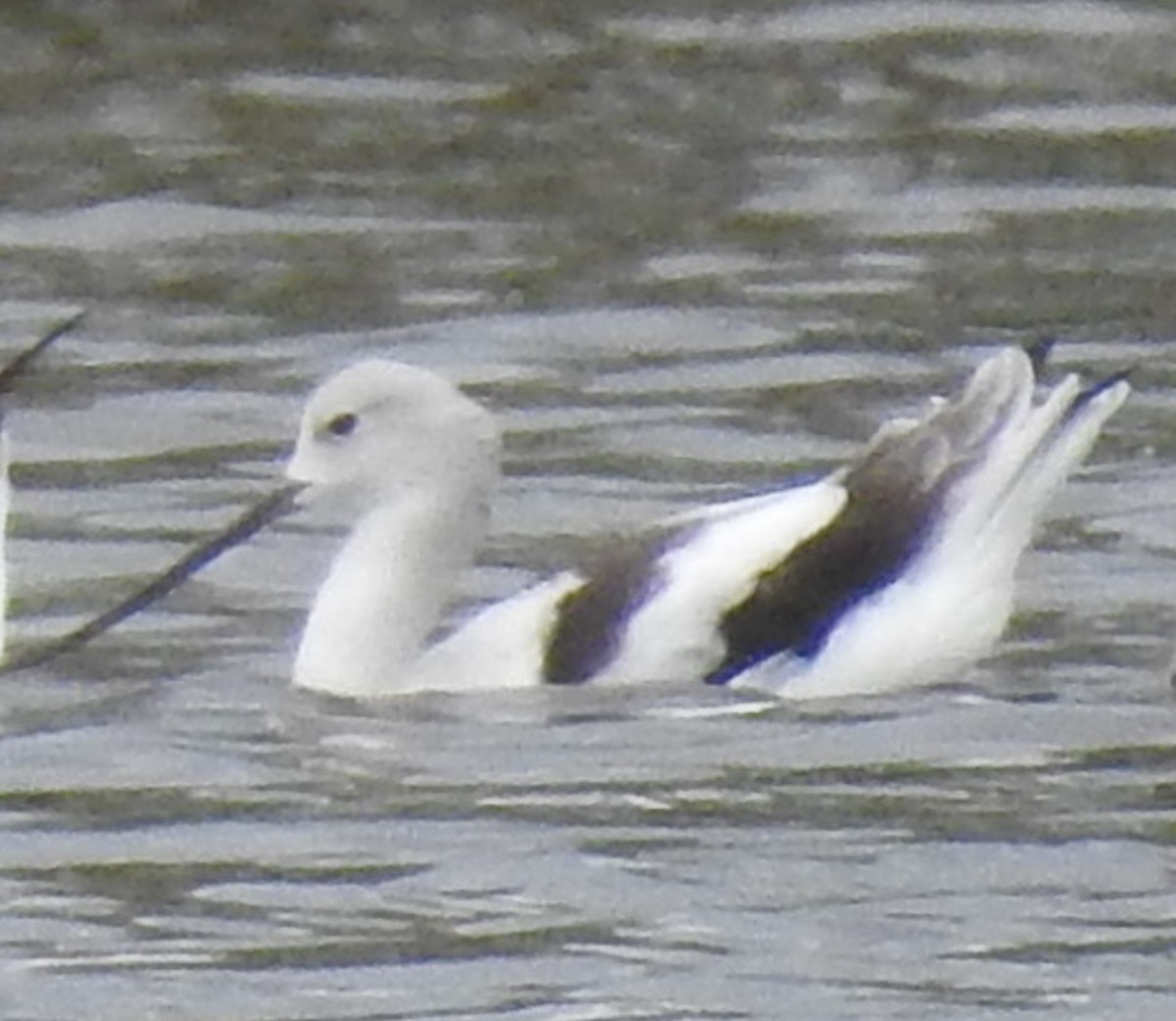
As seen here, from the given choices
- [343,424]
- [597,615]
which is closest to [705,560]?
[597,615]

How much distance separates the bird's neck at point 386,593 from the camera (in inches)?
470

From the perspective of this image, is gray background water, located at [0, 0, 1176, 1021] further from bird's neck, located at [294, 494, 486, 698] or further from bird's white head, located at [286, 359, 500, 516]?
bird's white head, located at [286, 359, 500, 516]

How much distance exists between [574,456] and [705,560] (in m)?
1.96

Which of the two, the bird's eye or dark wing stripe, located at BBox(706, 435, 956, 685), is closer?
dark wing stripe, located at BBox(706, 435, 956, 685)

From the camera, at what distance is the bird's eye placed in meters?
12.0

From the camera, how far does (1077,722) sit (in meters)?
11.5

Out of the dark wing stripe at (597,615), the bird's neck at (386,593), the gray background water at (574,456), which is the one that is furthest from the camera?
the bird's neck at (386,593)

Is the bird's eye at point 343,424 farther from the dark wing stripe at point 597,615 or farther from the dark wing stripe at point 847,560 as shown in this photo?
the dark wing stripe at point 847,560

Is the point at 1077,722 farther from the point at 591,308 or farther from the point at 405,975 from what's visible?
the point at 591,308

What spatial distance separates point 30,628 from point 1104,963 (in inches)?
126

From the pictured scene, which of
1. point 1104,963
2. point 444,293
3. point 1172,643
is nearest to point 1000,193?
point 444,293

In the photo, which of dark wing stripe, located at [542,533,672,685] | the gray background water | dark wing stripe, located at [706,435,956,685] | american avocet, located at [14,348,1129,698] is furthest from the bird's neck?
dark wing stripe, located at [706,435,956,685]

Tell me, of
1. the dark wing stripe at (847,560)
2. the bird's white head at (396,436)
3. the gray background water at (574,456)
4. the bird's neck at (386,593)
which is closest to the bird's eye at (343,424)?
the bird's white head at (396,436)

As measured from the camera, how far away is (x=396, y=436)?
1207 centimetres
